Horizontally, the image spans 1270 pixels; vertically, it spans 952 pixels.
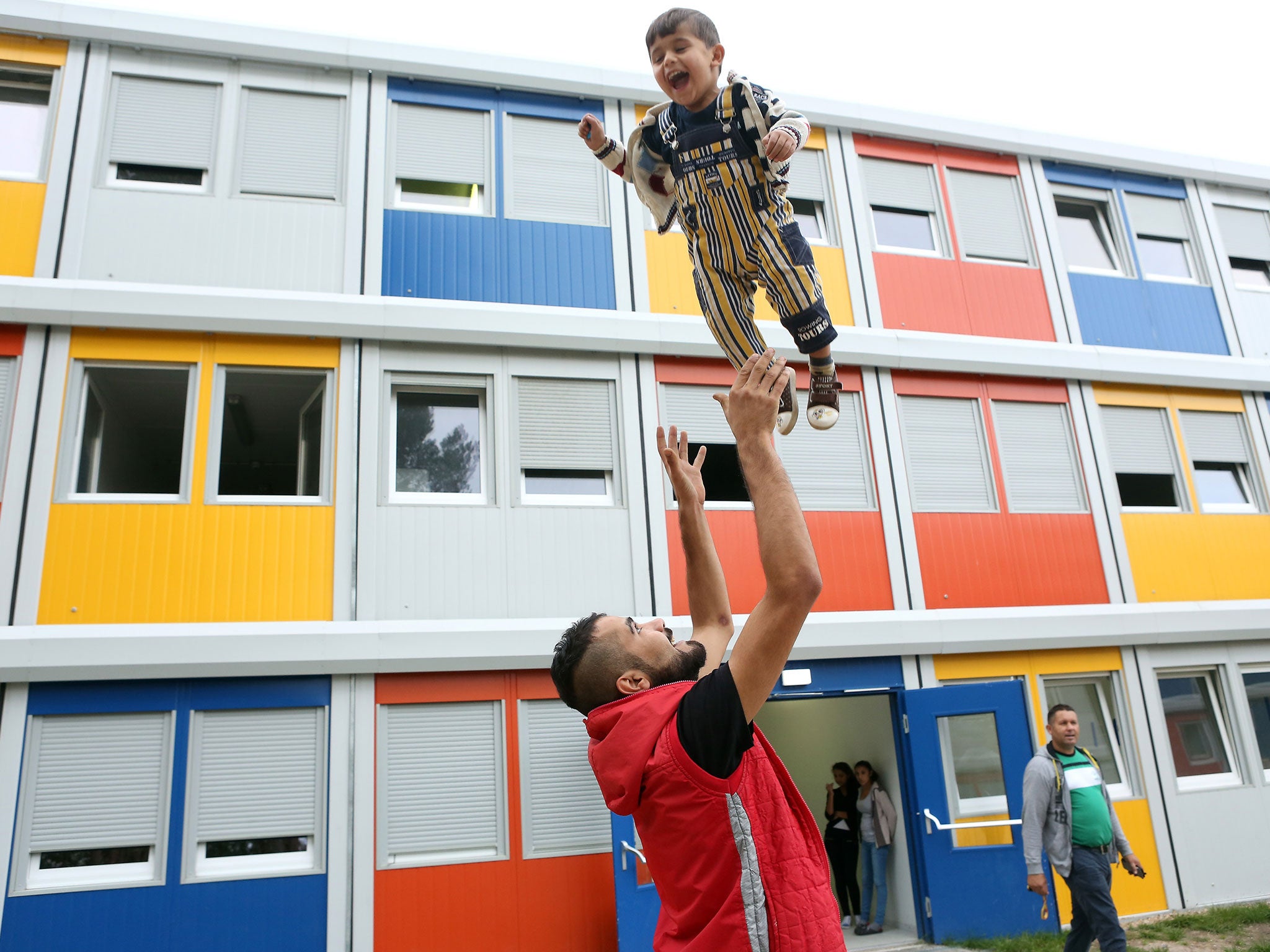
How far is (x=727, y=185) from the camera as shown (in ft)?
12.7

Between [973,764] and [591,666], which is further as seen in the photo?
[973,764]

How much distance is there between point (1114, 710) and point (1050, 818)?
570cm

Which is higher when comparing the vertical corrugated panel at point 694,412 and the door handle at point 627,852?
the vertical corrugated panel at point 694,412

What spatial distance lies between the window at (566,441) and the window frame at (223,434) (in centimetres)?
191

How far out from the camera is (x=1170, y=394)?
13.2 metres

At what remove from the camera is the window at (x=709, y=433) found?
36.1 feet


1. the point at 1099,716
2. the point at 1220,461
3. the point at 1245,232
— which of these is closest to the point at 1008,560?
the point at 1099,716

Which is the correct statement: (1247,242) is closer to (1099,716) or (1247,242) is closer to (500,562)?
(1099,716)

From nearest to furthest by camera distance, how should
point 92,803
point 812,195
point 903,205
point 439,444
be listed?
point 92,803 → point 439,444 → point 812,195 → point 903,205

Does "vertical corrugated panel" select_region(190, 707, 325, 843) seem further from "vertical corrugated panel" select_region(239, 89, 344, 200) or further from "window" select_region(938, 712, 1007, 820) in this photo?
"window" select_region(938, 712, 1007, 820)

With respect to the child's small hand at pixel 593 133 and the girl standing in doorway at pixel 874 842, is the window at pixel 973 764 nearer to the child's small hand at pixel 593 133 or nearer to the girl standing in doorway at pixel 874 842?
the girl standing in doorway at pixel 874 842

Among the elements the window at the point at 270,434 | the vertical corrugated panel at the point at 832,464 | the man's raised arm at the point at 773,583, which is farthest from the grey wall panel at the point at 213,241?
the man's raised arm at the point at 773,583

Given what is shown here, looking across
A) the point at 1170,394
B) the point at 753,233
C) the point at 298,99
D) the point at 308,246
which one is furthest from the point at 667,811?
the point at 1170,394

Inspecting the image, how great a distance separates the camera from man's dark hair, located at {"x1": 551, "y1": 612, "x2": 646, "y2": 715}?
8.78ft
